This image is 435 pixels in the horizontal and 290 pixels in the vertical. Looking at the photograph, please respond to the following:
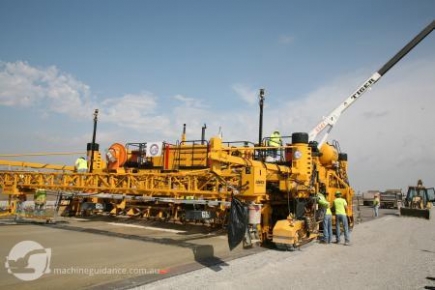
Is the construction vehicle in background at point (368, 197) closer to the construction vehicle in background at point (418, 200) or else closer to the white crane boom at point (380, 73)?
the construction vehicle in background at point (418, 200)

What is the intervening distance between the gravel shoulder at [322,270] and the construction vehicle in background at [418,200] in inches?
658

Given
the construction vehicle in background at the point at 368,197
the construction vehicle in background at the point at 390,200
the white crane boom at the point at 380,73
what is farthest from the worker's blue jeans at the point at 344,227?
the construction vehicle in background at the point at 368,197

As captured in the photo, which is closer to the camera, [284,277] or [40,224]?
[284,277]

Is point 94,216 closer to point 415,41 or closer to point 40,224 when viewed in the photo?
point 40,224

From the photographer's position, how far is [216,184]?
1070 cm

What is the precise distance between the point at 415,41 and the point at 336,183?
10.6m

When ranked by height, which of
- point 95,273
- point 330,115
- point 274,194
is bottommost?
point 95,273

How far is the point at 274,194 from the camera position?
39.0 feet

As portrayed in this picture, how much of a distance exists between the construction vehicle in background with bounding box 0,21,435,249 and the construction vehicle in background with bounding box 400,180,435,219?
12105mm

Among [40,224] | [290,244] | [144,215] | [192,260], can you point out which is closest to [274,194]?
[290,244]

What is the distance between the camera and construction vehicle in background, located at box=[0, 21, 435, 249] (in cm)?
900

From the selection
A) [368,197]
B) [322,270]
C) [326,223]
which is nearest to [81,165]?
[326,223]

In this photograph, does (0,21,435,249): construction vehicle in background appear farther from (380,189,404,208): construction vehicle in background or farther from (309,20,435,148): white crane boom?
(380,189,404,208): construction vehicle in background

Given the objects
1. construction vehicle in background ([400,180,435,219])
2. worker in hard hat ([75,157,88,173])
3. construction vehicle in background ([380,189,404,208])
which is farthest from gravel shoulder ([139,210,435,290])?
construction vehicle in background ([380,189,404,208])
